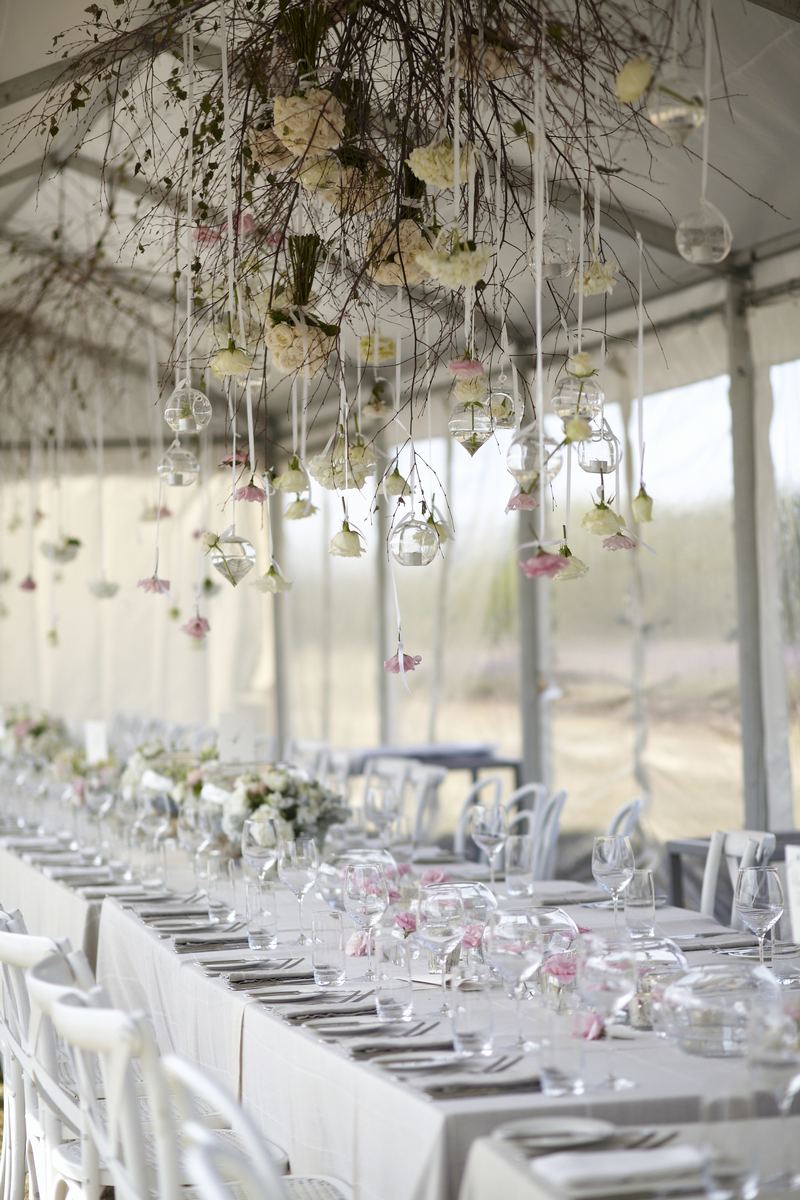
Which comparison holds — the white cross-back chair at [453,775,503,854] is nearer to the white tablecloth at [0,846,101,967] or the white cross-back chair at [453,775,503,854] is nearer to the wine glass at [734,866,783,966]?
the white tablecloth at [0,846,101,967]

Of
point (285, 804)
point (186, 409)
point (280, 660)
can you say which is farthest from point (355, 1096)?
point (280, 660)

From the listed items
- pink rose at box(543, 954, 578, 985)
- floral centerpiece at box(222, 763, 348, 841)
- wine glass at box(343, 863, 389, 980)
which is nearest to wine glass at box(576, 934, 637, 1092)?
pink rose at box(543, 954, 578, 985)

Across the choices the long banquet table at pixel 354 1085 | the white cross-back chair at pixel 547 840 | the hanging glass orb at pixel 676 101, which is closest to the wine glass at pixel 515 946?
the long banquet table at pixel 354 1085

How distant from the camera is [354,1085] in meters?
2.37

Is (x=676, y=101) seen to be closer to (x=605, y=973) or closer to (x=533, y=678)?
(x=605, y=973)

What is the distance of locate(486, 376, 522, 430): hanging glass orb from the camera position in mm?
3559

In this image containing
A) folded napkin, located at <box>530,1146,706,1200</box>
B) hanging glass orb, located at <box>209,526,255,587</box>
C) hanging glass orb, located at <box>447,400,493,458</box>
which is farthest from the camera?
hanging glass orb, located at <box>209,526,255,587</box>

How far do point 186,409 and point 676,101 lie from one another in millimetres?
1645

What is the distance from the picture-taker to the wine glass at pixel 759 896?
2938 mm

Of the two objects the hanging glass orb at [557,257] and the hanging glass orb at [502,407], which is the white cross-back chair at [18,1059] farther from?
the hanging glass orb at [557,257]

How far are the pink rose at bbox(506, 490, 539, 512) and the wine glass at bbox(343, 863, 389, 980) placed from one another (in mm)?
877

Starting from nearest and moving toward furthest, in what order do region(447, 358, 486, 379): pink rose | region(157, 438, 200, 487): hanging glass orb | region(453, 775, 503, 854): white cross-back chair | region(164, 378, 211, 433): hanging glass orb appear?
region(447, 358, 486, 379): pink rose
region(164, 378, 211, 433): hanging glass orb
region(157, 438, 200, 487): hanging glass orb
region(453, 775, 503, 854): white cross-back chair

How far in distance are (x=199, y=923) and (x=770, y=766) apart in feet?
11.2

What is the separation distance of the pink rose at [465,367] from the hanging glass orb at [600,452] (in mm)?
306
